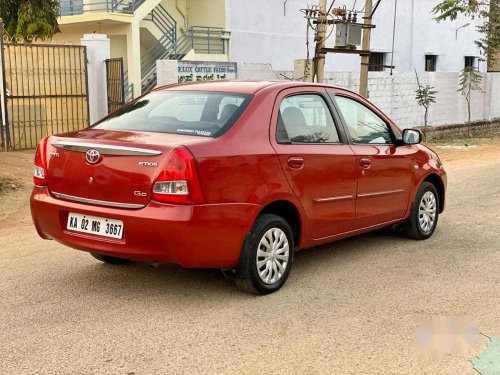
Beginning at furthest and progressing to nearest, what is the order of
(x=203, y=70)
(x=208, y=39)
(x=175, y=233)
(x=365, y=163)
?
1. (x=208, y=39)
2. (x=203, y=70)
3. (x=365, y=163)
4. (x=175, y=233)

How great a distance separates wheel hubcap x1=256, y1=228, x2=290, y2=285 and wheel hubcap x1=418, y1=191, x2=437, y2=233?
7.36 feet

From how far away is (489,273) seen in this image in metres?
5.68

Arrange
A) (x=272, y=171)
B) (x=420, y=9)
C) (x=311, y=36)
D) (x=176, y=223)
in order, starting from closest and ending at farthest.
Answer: (x=176, y=223) → (x=272, y=171) → (x=311, y=36) → (x=420, y=9)

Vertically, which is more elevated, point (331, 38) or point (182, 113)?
point (331, 38)

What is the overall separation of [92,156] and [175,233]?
86 cm

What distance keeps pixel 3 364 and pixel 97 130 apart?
2.03 meters

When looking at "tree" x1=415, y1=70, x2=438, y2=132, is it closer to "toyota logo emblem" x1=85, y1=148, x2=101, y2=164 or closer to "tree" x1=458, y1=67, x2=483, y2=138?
"tree" x1=458, y1=67, x2=483, y2=138

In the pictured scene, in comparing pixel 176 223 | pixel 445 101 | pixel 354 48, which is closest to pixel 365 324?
pixel 176 223

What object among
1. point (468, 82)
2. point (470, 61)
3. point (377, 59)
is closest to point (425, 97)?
point (468, 82)

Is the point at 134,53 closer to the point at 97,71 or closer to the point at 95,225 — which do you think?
the point at 97,71

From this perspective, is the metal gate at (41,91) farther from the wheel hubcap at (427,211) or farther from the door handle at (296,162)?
the door handle at (296,162)

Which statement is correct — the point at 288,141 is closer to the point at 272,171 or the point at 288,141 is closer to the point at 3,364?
the point at 272,171

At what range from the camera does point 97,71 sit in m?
14.9

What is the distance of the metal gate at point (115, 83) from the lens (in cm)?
1464
